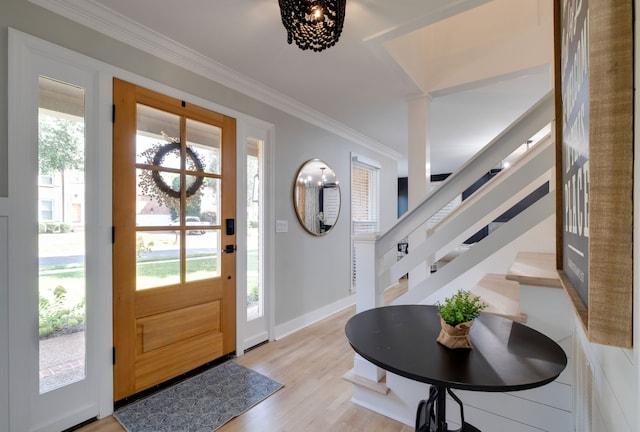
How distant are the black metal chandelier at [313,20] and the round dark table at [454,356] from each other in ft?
4.57

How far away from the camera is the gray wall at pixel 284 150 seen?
158 cm

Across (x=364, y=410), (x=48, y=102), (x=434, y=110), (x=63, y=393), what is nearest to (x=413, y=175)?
(x=434, y=110)

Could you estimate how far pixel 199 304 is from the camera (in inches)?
92.1

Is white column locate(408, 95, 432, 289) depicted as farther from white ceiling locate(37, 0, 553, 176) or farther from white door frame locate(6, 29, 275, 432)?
white door frame locate(6, 29, 275, 432)

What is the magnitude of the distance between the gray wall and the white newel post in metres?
1.30

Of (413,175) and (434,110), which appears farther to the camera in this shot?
(434,110)

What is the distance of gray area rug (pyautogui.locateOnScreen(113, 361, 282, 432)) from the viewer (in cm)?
174

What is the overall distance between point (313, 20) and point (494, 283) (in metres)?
2.09

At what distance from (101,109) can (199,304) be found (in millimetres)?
1462

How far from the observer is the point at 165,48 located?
6.89 ft

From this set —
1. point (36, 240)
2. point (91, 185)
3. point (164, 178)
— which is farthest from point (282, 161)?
point (36, 240)

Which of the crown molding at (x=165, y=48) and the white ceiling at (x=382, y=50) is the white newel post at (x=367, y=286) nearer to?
the white ceiling at (x=382, y=50)

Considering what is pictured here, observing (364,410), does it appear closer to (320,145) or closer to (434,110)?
(320,145)

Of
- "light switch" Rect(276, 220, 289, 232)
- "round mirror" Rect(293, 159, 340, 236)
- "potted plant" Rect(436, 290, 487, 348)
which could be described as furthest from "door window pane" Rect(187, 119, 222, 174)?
"potted plant" Rect(436, 290, 487, 348)
